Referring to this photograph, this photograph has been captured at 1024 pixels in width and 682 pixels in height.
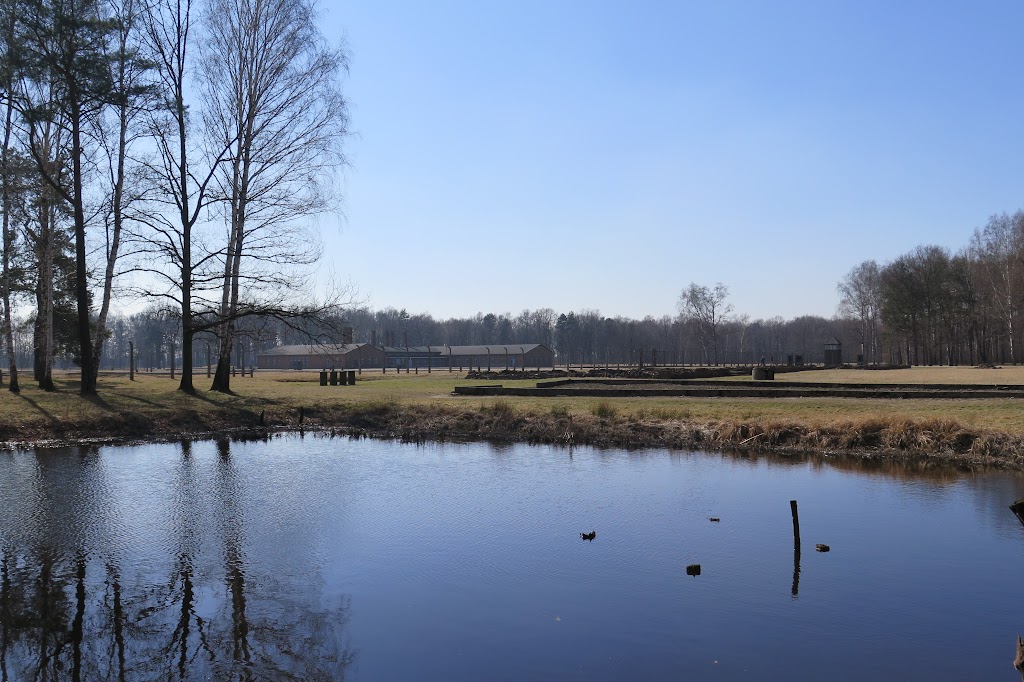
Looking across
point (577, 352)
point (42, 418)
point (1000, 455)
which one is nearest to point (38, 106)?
point (42, 418)

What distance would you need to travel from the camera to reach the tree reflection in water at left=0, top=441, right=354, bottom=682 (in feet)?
25.5

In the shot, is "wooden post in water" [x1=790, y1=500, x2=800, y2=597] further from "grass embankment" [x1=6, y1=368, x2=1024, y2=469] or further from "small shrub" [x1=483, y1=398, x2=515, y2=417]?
"small shrub" [x1=483, y1=398, x2=515, y2=417]

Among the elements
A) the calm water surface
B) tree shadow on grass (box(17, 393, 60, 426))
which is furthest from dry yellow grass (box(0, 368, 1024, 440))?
the calm water surface

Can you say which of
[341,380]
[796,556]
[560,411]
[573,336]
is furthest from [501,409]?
[573,336]

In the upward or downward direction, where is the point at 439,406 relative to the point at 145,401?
downward

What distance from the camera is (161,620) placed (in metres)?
8.95

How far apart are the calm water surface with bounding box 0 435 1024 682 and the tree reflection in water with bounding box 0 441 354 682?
0.11ft

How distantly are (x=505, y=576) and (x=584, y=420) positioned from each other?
14674mm

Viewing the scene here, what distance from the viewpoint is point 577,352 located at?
5886 inches

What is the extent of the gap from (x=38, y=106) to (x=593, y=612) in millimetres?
25791

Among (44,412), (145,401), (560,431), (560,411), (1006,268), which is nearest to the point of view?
(44,412)

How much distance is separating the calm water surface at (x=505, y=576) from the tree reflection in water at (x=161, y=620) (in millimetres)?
34

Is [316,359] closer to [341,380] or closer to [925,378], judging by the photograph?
[341,380]

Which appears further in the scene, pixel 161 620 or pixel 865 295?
pixel 865 295
